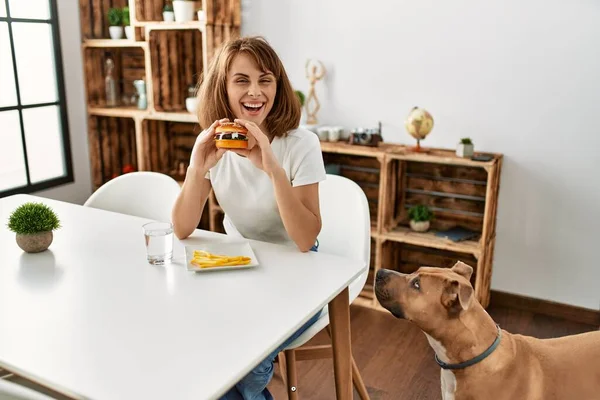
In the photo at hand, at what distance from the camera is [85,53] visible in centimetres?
346

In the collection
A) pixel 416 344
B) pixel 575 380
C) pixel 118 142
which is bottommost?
pixel 416 344

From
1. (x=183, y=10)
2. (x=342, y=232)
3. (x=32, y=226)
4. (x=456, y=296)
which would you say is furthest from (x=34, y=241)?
(x=183, y=10)

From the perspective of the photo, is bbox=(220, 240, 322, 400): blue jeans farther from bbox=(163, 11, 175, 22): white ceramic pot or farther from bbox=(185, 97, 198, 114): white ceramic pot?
bbox=(163, 11, 175, 22): white ceramic pot

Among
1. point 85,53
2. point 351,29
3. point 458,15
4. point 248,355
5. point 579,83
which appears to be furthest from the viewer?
point 85,53

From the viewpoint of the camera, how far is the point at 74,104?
345 centimetres

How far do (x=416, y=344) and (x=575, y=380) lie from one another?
1195mm

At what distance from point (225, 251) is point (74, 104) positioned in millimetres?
2375

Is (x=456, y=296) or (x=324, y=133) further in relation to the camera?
(x=324, y=133)

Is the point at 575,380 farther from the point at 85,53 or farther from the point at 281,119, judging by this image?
the point at 85,53

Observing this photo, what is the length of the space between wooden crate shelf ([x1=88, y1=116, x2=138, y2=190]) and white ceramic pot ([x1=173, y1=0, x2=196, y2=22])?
0.89m

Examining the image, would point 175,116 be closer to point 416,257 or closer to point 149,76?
point 149,76

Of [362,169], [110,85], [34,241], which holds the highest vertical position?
[110,85]

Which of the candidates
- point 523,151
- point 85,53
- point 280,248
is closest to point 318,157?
point 280,248

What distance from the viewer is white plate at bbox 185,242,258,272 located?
1.41 m
